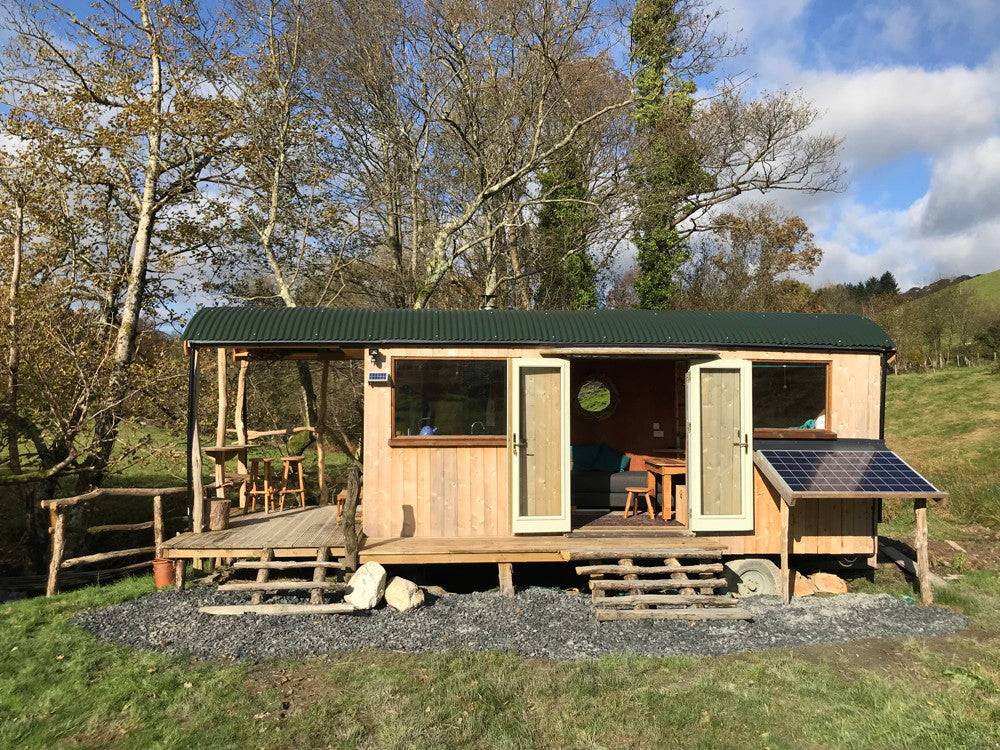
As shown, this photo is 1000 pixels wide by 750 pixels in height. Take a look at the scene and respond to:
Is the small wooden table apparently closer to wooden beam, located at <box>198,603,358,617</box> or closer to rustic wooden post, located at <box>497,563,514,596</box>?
rustic wooden post, located at <box>497,563,514,596</box>

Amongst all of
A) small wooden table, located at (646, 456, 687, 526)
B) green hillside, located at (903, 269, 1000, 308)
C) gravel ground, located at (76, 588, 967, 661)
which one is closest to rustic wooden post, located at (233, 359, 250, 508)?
gravel ground, located at (76, 588, 967, 661)

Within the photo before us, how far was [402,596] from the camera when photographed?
Answer: 6.48 meters

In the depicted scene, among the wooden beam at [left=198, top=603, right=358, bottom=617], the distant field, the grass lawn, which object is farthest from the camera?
the distant field

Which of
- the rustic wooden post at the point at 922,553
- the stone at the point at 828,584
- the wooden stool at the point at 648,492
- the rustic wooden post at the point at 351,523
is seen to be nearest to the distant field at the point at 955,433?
the rustic wooden post at the point at 922,553

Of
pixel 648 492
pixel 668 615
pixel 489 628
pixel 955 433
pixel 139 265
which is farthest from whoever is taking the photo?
pixel 955 433

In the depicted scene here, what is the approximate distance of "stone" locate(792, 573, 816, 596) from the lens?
7480 mm

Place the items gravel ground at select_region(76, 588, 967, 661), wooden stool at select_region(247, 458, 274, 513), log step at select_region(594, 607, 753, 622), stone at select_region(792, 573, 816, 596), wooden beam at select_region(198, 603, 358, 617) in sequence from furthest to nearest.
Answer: wooden stool at select_region(247, 458, 274, 513), stone at select_region(792, 573, 816, 596), log step at select_region(594, 607, 753, 622), wooden beam at select_region(198, 603, 358, 617), gravel ground at select_region(76, 588, 967, 661)

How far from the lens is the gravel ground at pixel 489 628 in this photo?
554cm

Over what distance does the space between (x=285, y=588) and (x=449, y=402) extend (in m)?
2.53

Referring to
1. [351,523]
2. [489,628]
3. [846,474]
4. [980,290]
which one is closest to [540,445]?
[489,628]

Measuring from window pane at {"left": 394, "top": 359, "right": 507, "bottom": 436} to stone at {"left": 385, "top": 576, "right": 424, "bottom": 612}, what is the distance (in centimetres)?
161

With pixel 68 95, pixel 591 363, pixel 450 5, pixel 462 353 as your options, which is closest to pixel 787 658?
pixel 462 353

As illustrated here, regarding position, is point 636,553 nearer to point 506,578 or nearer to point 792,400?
point 506,578

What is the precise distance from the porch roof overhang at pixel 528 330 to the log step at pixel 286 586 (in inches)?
96.4
